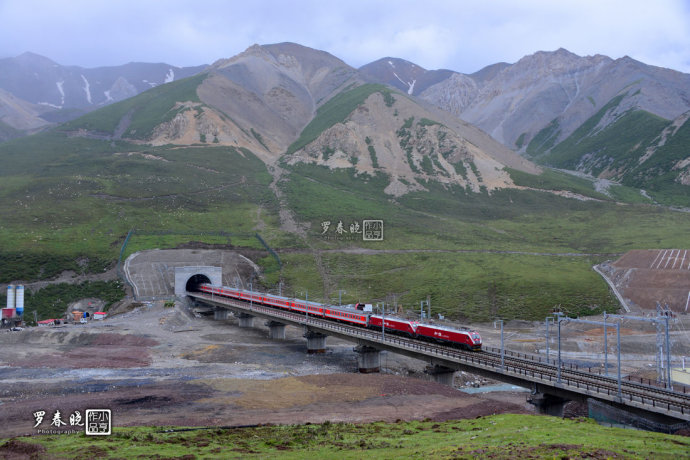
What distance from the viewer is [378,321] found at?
67.2m

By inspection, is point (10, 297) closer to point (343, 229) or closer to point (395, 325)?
point (395, 325)

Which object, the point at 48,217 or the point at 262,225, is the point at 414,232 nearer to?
the point at 262,225

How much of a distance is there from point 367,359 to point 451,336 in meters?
11.2

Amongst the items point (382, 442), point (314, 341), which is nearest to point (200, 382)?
point (314, 341)

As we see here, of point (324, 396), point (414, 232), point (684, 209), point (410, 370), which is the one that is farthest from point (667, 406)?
point (684, 209)

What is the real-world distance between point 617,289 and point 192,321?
3188 inches

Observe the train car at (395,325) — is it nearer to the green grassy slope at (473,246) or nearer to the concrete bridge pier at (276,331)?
the concrete bridge pier at (276,331)

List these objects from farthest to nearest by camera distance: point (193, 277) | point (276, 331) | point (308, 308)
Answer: point (193, 277) < point (276, 331) < point (308, 308)

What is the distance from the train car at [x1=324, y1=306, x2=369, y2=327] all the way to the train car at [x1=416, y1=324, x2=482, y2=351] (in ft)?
32.9

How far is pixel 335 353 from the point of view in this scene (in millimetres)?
73125

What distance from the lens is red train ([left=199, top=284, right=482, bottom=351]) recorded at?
55719 millimetres

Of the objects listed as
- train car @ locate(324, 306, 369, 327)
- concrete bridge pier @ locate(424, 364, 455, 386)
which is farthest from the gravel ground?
train car @ locate(324, 306, 369, 327)

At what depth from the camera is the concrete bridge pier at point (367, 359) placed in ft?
203

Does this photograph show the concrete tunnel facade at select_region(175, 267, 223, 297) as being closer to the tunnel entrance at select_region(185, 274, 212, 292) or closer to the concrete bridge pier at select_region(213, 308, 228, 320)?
the tunnel entrance at select_region(185, 274, 212, 292)
